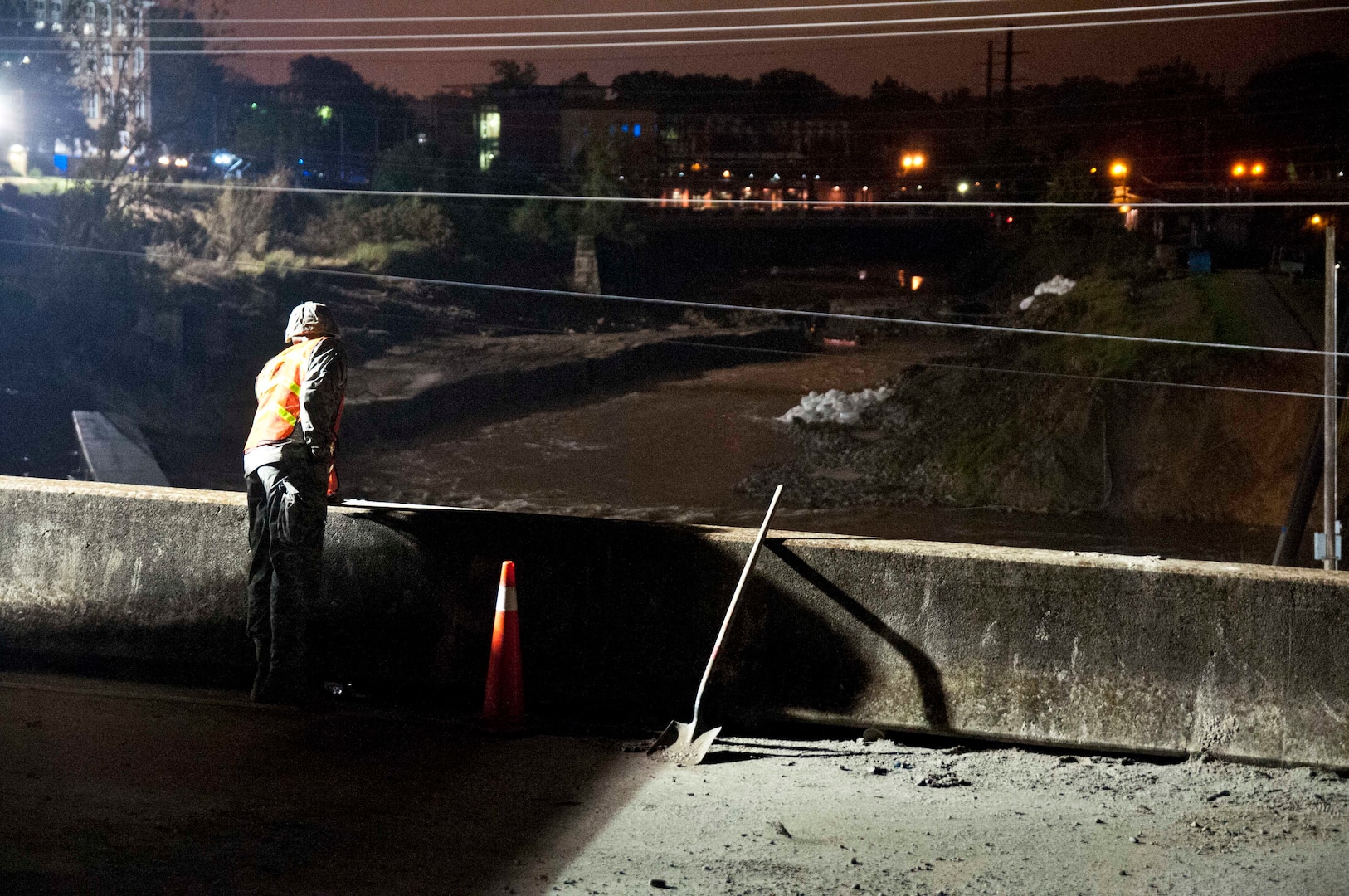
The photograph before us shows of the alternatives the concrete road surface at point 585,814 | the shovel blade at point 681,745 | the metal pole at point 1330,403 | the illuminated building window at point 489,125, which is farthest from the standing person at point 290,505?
the illuminated building window at point 489,125

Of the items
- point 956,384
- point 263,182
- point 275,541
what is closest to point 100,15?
point 263,182

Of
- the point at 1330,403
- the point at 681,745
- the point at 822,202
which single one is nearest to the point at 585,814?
the point at 681,745

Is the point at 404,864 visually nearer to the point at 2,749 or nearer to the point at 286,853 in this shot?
the point at 286,853

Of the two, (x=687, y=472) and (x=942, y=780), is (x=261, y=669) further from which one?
(x=687, y=472)

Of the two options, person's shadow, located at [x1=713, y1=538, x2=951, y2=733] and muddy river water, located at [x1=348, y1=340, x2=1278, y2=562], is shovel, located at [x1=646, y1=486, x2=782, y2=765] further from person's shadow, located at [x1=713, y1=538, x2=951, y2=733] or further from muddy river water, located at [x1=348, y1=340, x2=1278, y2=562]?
muddy river water, located at [x1=348, y1=340, x2=1278, y2=562]

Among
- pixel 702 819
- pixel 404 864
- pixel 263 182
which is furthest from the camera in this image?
pixel 263 182

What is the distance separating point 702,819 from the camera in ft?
15.7

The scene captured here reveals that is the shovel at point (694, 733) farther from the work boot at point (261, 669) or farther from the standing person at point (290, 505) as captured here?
the work boot at point (261, 669)

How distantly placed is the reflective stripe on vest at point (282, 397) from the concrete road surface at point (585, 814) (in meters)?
1.33

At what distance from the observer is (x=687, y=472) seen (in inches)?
1347

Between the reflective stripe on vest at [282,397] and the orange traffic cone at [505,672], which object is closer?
the orange traffic cone at [505,672]

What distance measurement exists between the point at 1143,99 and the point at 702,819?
107 metres

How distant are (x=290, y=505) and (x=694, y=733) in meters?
→ 2.20

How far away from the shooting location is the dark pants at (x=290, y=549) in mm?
6031
